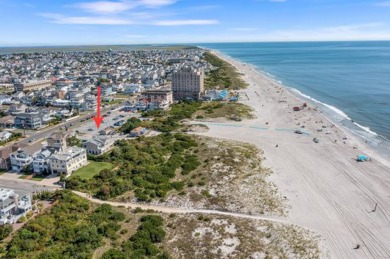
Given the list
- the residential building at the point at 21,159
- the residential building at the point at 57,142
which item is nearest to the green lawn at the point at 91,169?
the residential building at the point at 57,142

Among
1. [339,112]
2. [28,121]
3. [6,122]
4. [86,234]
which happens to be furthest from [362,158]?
[6,122]

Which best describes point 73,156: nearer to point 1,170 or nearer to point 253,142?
point 1,170

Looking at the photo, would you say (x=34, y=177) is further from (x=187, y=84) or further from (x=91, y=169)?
(x=187, y=84)

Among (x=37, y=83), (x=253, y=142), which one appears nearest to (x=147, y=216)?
(x=253, y=142)

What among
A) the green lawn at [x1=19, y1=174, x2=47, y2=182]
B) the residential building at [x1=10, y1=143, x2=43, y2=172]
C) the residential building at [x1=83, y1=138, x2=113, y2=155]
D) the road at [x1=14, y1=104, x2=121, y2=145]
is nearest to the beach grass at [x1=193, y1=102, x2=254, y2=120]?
the road at [x1=14, y1=104, x2=121, y2=145]

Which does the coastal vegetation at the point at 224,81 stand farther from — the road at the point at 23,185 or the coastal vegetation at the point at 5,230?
the coastal vegetation at the point at 5,230
